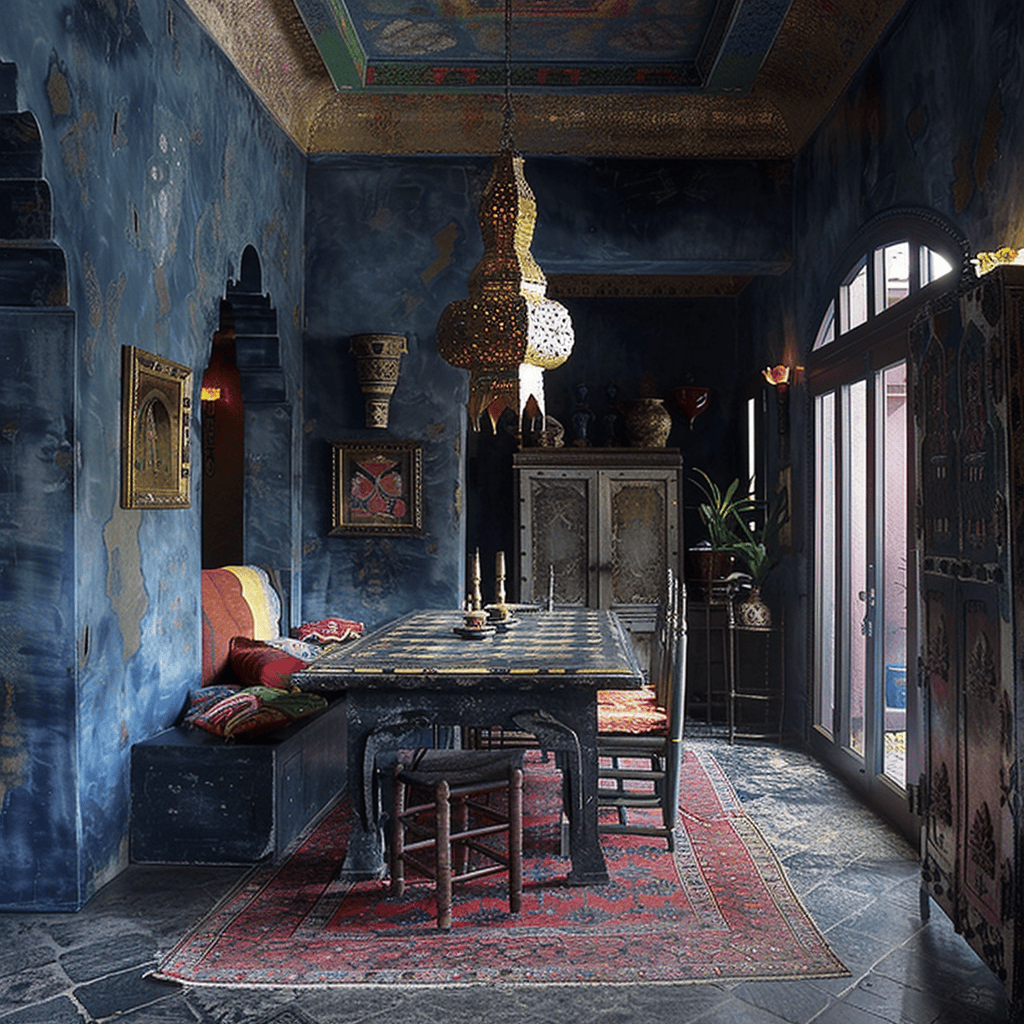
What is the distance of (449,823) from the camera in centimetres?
371

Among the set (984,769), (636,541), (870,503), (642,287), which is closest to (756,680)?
(636,541)

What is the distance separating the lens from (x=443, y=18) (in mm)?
6059

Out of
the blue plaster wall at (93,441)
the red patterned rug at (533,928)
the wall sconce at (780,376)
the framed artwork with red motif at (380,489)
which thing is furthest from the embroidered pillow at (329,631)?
the wall sconce at (780,376)

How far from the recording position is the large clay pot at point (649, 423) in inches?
329

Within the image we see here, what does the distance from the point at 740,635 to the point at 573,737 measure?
12.9 ft

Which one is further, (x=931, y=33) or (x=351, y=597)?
(x=351, y=597)

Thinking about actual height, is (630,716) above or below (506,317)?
below

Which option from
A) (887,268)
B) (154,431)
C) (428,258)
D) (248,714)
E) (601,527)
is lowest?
(248,714)

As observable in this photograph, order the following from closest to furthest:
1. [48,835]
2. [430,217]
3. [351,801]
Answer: [48,835]
[351,801]
[430,217]

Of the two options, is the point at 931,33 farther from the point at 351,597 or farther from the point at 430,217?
the point at 351,597

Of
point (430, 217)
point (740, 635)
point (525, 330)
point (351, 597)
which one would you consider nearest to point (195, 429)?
point (525, 330)

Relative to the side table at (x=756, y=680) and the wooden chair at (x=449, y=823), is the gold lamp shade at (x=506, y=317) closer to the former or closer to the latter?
the wooden chair at (x=449, y=823)

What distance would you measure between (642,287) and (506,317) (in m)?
5.00

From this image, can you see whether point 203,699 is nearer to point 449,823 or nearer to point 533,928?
point 449,823
